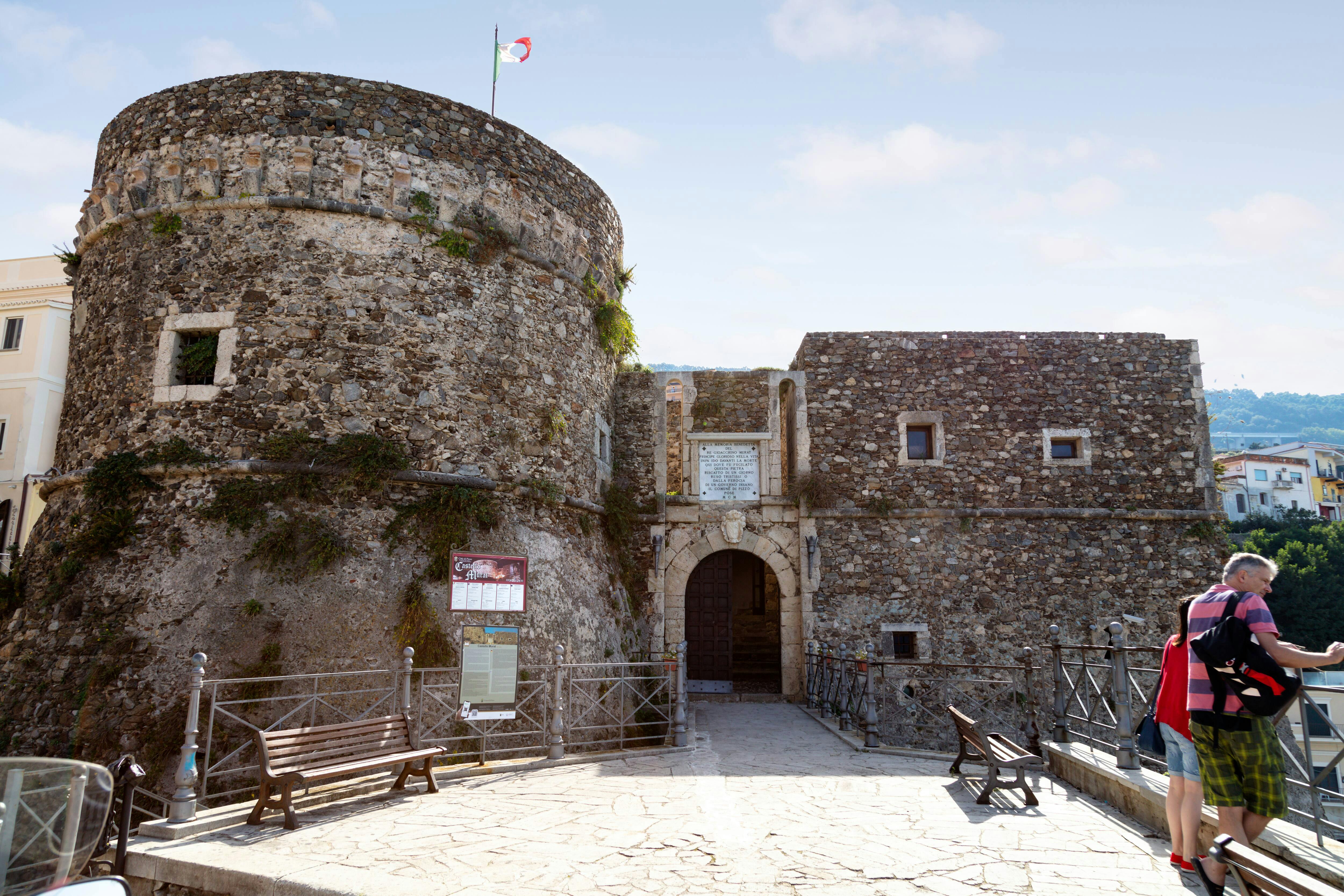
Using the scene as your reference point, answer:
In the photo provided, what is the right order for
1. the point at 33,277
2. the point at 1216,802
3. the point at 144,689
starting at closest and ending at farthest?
the point at 1216,802, the point at 144,689, the point at 33,277

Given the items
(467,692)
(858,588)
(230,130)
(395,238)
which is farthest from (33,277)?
A: (858,588)

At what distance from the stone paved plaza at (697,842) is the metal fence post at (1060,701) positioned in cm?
49

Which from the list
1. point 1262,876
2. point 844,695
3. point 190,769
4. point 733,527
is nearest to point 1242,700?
point 1262,876

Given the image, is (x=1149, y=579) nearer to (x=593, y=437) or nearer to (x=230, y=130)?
(x=593, y=437)

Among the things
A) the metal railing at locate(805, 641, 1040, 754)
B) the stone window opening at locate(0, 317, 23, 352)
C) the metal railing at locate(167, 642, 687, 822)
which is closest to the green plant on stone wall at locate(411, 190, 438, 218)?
the metal railing at locate(167, 642, 687, 822)

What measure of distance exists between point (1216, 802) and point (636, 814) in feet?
11.3

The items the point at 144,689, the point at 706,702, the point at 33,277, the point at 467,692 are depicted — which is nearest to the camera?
the point at 144,689

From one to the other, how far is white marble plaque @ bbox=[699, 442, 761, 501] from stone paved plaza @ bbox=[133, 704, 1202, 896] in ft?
21.1

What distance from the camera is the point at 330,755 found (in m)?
5.42

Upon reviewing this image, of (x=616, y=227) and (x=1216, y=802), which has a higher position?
(x=616, y=227)

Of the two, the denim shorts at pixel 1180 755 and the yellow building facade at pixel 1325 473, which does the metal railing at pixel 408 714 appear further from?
the yellow building facade at pixel 1325 473

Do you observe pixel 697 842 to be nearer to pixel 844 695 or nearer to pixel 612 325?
pixel 844 695

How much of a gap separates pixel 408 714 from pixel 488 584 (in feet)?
Result: 8.64

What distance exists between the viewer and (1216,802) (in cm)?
356
